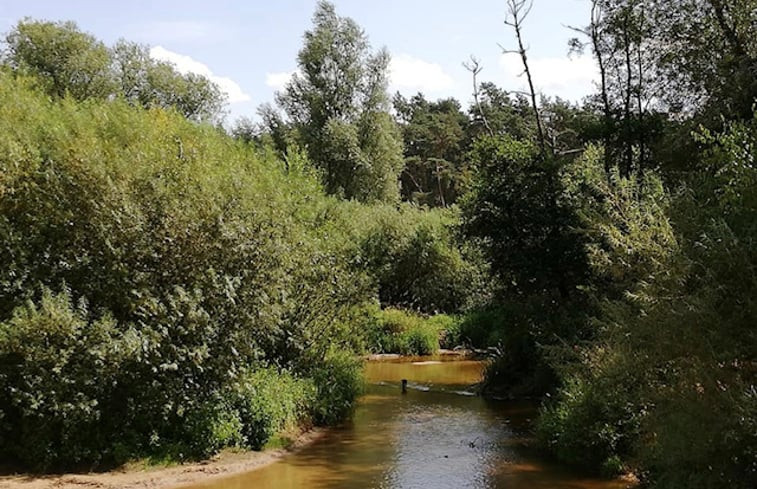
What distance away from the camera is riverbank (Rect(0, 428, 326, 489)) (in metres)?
11.5

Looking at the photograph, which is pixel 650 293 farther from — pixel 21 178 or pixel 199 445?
pixel 21 178

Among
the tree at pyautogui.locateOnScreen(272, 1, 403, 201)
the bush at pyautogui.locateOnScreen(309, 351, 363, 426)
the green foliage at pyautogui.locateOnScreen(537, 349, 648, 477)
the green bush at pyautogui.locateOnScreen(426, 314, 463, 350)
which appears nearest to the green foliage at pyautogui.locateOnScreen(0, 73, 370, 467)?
the bush at pyautogui.locateOnScreen(309, 351, 363, 426)

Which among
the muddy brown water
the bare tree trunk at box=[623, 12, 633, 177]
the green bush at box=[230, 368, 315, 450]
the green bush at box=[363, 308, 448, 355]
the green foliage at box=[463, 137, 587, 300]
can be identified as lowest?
the muddy brown water

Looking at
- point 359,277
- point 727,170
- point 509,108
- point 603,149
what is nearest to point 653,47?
point 603,149

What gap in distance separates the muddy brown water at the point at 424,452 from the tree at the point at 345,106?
18.3 metres

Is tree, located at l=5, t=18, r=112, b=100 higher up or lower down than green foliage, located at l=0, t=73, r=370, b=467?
higher up

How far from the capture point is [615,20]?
67.8ft

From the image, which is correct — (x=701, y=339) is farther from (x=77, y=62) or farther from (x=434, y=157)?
(x=434, y=157)

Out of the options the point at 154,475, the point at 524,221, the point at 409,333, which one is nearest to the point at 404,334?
the point at 409,333

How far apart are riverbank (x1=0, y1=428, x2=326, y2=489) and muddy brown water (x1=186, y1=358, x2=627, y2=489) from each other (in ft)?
0.96

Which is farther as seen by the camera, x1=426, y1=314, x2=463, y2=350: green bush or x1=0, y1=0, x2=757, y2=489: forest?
x1=426, y1=314, x2=463, y2=350: green bush

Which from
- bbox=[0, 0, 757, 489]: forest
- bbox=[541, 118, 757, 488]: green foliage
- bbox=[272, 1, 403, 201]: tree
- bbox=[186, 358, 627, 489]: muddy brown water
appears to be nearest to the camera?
bbox=[541, 118, 757, 488]: green foliage

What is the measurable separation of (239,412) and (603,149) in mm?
11162

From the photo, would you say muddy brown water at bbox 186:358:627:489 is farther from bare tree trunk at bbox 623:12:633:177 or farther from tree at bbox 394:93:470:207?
tree at bbox 394:93:470:207
